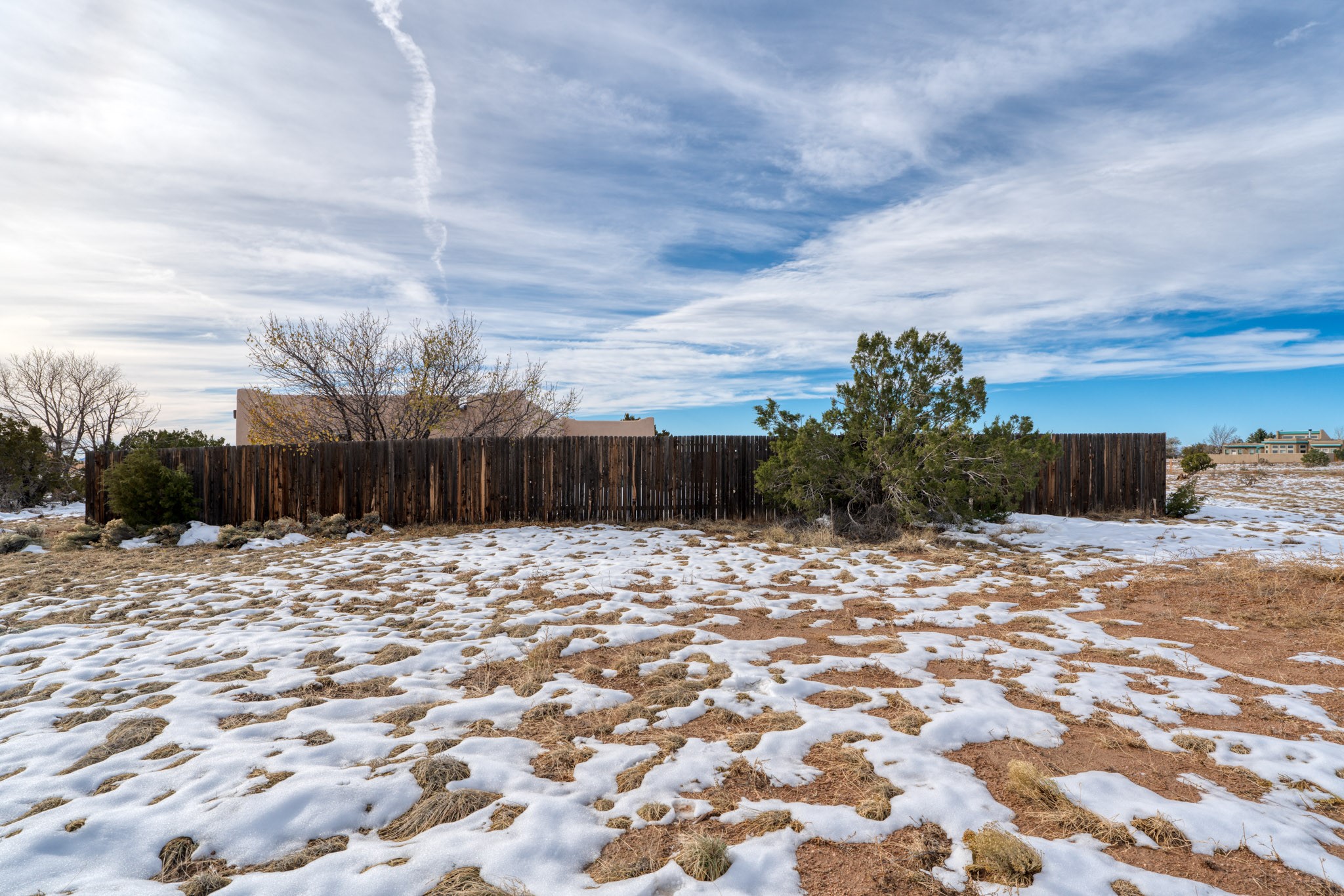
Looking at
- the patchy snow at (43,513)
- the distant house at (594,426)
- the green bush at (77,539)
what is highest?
the distant house at (594,426)

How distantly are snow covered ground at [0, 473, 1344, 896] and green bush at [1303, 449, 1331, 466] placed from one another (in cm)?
3689

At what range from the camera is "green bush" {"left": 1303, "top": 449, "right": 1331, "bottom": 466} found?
30594 millimetres

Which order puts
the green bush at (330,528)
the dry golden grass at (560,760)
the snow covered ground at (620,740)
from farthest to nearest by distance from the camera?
the green bush at (330,528), the dry golden grass at (560,760), the snow covered ground at (620,740)

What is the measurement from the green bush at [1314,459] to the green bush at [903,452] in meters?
33.6

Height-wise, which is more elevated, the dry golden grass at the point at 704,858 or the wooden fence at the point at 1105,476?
the wooden fence at the point at 1105,476

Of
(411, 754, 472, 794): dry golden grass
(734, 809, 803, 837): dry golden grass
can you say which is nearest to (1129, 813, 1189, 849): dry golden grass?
(734, 809, 803, 837): dry golden grass

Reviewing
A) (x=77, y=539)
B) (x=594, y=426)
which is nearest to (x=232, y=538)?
(x=77, y=539)

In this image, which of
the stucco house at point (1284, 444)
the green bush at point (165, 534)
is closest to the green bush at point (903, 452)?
the green bush at point (165, 534)

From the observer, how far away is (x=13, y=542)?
8.76m

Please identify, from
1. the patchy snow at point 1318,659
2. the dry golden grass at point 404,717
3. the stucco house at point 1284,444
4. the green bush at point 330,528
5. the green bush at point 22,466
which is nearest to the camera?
the dry golden grass at point 404,717

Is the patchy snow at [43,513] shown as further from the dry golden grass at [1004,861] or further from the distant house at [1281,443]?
the distant house at [1281,443]

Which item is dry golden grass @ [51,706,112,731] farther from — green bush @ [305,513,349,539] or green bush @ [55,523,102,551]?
green bush @ [55,523,102,551]

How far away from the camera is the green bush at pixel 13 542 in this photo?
8680 millimetres

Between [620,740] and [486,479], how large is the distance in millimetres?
8659
